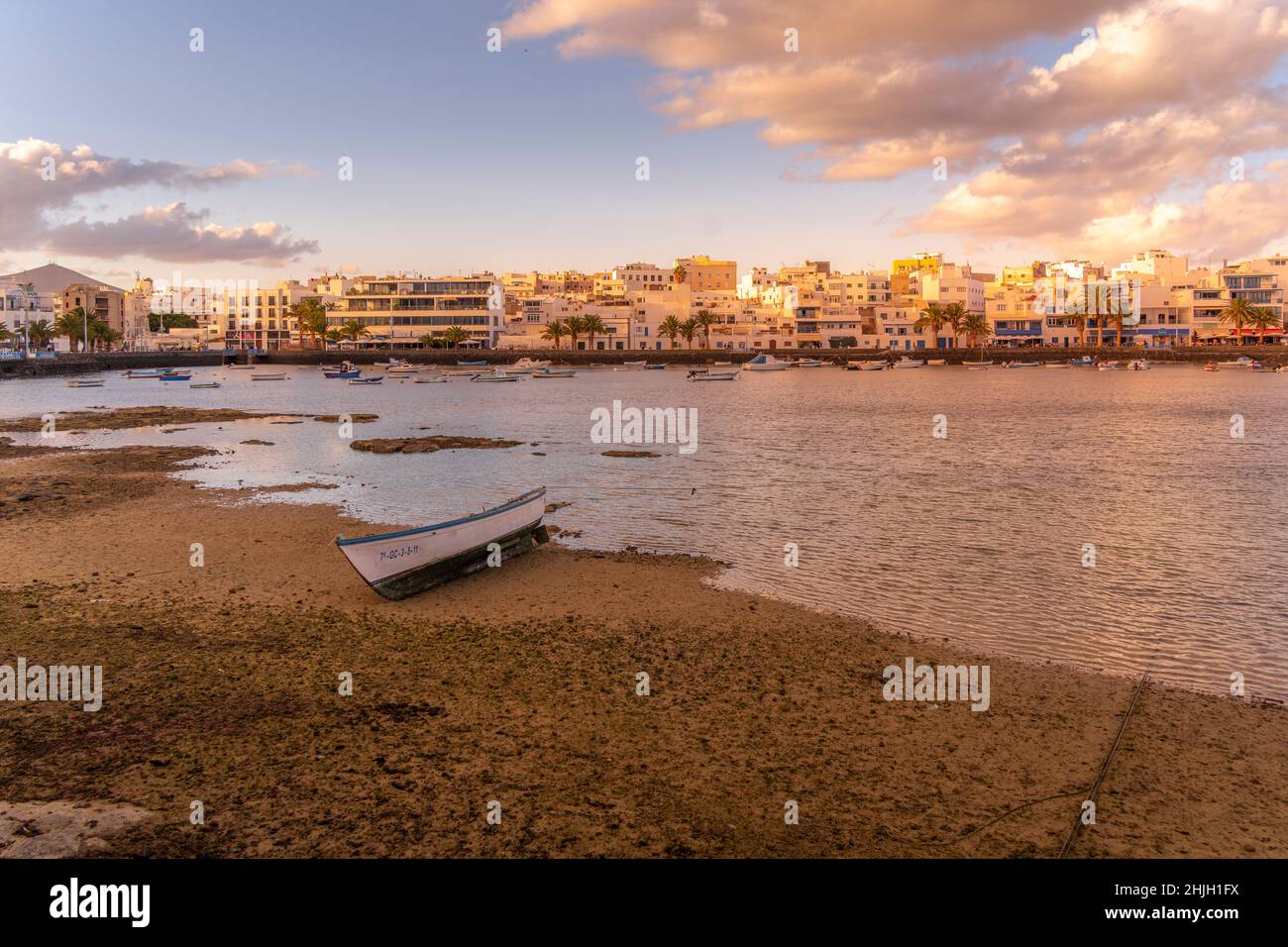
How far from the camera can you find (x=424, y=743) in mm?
9570

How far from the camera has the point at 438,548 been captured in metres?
16.4

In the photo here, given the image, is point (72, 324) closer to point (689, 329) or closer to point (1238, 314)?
point (689, 329)

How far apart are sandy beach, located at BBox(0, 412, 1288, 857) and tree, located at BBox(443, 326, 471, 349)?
151 m

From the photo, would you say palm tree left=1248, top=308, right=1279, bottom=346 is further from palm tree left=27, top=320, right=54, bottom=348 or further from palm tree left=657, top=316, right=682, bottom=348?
palm tree left=27, top=320, right=54, bottom=348

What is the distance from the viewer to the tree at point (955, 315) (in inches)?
6826

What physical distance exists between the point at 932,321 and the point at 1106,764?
17450 cm

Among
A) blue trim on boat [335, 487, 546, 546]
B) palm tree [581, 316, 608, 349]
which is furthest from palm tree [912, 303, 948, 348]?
blue trim on boat [335, 487, 546, 546]

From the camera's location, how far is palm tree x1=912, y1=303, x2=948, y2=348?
6752 inches

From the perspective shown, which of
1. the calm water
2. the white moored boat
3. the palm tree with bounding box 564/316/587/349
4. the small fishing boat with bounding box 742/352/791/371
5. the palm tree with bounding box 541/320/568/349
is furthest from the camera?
the palm tree with bounding box 541/320/568/349

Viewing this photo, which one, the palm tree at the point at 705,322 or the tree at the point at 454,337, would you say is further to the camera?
the palm tree at the point at 705,322

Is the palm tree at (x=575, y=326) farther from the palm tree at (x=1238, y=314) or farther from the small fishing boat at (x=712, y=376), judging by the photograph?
the palm tree at (x=1238, y=314)

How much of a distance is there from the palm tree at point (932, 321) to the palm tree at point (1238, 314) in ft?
158

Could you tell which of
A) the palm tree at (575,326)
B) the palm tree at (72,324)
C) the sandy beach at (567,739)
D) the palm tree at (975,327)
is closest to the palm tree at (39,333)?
the palm tree at (72,324)
